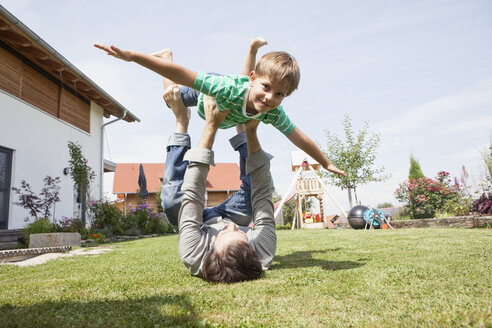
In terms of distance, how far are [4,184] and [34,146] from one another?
5.40 ft

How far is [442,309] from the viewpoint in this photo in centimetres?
148

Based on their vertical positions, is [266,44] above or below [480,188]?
above

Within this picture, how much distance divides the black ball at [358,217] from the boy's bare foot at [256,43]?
970cm

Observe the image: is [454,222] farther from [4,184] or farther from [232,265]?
[4,184]

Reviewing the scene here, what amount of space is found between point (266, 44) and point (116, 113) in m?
13.0

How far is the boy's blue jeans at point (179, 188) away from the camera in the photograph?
3.24m

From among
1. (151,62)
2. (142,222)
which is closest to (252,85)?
(151,62)

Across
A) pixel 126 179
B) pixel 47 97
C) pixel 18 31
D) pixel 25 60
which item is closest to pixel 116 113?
pixel 47 97

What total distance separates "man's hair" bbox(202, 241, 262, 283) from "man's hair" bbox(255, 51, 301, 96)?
1519mm

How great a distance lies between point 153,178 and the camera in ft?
84.6

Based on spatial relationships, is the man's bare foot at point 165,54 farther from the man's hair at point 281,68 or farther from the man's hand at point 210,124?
the man's hair at point 281,68

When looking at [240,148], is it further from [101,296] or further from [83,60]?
[83,60]

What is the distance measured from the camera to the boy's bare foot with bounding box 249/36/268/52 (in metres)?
3.61

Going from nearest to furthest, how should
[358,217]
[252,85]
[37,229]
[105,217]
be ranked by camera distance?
[252,85], [37,229], [105,217], [358,217]
